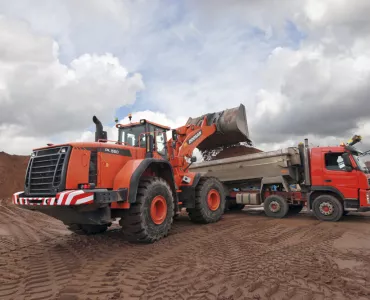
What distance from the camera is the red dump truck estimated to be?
832cm

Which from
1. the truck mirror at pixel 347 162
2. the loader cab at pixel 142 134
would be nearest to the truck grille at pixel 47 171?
the loader cab at pixel 142 134

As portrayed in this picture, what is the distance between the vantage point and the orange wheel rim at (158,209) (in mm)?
6073

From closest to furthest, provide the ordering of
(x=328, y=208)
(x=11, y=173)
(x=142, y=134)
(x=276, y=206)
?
1. (x=142, y=134)
2. (x=328, y=208)
3. (x=276, y=206)
4. (x=11, y=173)

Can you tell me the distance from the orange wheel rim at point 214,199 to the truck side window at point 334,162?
3519 mm

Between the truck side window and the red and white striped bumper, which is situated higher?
the truck side window

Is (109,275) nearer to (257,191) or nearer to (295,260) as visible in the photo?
(295,260)

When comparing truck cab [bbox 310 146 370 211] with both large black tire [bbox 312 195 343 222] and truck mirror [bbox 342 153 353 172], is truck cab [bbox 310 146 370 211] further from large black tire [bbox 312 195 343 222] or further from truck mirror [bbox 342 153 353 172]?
large black tire [bbox 312 195 343 222]

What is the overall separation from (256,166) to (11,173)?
1621 centimetres

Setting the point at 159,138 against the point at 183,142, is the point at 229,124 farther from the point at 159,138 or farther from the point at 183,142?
the point at 159,138

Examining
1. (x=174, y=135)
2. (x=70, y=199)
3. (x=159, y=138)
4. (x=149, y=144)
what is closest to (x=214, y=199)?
(x=174, y=135)

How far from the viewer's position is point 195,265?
4.32m

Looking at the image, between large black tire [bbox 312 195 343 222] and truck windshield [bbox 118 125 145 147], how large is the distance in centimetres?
563

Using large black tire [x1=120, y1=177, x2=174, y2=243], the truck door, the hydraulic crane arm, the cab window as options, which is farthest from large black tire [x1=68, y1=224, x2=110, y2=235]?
the truck door

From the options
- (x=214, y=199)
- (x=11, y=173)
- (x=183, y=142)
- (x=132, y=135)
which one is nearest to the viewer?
(x=132, y=135)
